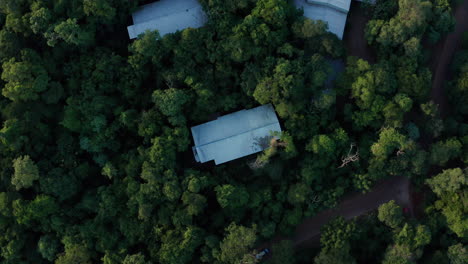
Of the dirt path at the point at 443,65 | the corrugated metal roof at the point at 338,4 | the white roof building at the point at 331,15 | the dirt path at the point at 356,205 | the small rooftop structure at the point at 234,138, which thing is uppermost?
the corrugated metal roof at the point at 338,4

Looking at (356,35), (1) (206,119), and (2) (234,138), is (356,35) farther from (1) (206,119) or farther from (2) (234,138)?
(1) (206,119)

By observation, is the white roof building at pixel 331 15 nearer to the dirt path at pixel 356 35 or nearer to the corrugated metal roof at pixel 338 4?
the corrugated metal roof at pixel 338 4

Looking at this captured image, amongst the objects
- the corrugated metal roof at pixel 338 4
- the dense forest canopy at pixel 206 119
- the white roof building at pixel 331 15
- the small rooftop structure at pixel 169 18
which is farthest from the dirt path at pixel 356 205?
the small rooftop structure at pixel 169 18

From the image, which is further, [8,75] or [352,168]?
[352,168]

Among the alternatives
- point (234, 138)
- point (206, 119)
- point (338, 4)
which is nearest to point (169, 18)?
point (206, 119)

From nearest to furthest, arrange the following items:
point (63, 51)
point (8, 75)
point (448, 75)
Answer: point (8, 75)
point (63, 51)
point (448, 75)

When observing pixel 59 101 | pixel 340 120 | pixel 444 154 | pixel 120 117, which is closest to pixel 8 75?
pixel 59 101

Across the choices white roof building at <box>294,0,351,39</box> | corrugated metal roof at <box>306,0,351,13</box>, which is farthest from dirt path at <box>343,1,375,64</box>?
corrugated metal roof at <box>306,0,351,13</box>

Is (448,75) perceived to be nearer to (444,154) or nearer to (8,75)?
(444,154)
